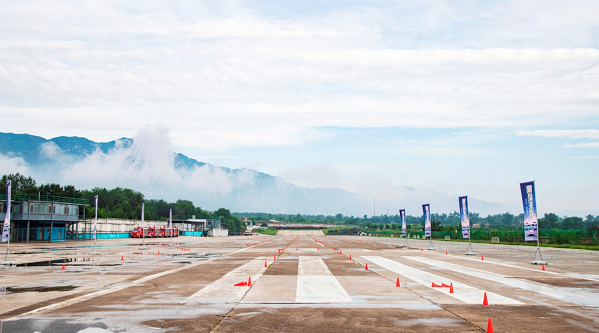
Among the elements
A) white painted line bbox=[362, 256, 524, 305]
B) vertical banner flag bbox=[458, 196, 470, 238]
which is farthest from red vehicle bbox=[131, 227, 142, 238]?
white painted line bbox=[362, 256, 524, 305]

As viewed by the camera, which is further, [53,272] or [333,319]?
[53,272]

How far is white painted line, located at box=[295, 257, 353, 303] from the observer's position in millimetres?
16359

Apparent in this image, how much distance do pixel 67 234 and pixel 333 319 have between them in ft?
269

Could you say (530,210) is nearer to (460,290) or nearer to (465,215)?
(465,215)

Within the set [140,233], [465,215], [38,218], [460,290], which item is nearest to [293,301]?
[460,290]

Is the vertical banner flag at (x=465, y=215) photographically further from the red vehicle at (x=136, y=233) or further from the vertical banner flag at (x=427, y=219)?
the red vehicle at (x=136, y=233)

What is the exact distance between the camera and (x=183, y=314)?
44.2 ft

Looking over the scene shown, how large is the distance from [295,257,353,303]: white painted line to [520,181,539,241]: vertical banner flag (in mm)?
16966

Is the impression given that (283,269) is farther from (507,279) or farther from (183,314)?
(183,314)

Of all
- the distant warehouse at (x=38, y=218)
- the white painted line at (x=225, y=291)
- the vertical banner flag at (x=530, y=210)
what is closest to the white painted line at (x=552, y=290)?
the white painted line at (x=225, y=291)

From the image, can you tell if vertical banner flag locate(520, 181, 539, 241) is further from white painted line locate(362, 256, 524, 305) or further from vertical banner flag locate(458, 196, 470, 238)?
vertical banner flag locate(458, 196, 470, 238)

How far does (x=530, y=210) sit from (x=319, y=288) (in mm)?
22233

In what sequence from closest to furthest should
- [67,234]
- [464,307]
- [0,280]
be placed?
[464,307] < [0,280] < [67,234]

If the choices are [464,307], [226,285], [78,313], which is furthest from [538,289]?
[78,313]
